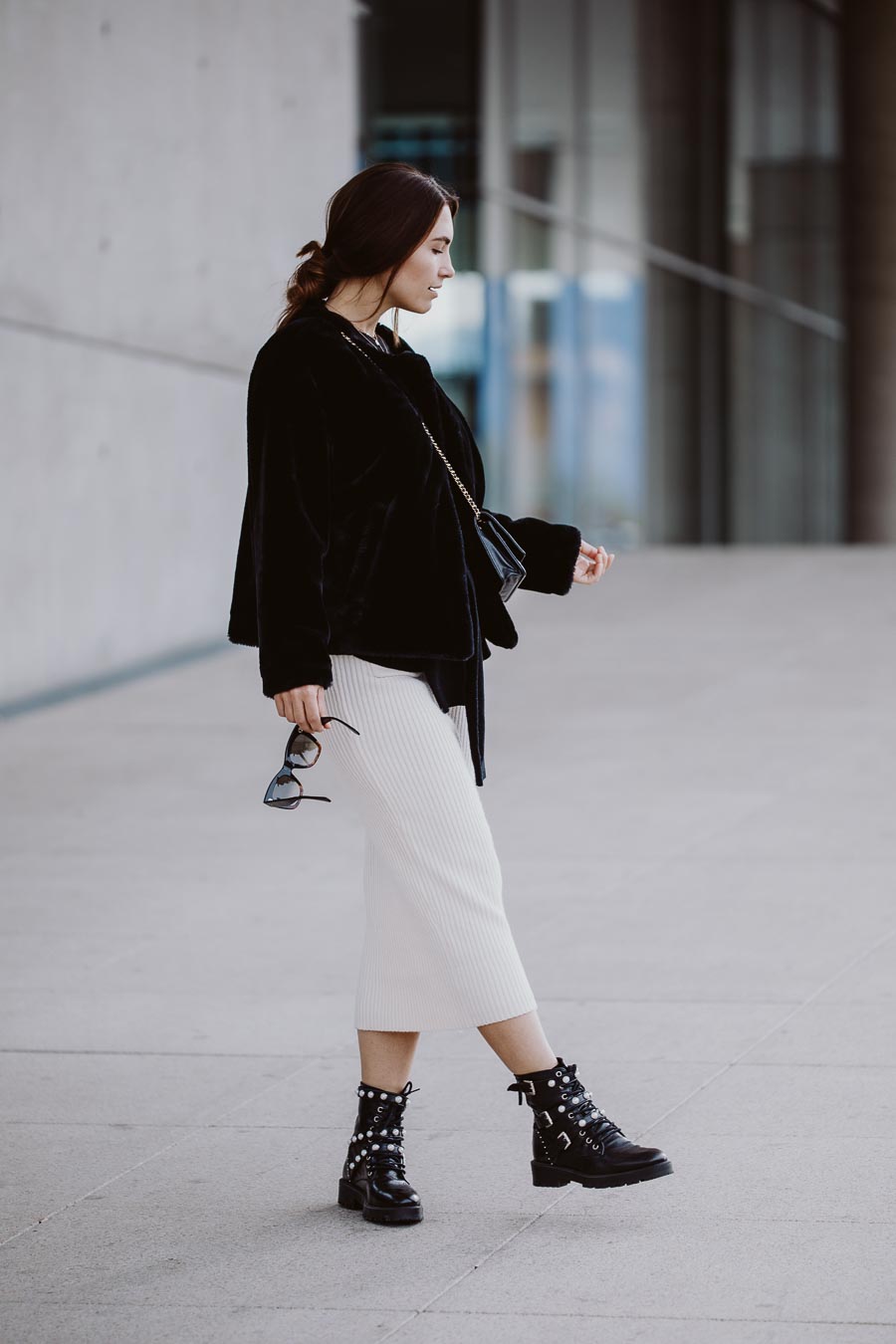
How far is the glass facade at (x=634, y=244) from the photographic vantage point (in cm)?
2264

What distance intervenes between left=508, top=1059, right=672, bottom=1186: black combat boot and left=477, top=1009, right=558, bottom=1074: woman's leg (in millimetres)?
20

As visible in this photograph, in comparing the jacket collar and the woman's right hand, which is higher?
the jacket collar

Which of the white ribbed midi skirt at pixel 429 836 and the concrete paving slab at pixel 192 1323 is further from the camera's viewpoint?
the white ribbed midi skirt at pixel 429 836

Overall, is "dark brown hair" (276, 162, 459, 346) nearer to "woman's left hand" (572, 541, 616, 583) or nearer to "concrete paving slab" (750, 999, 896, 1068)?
"woman's left hand" (572, 541, 616, 583)

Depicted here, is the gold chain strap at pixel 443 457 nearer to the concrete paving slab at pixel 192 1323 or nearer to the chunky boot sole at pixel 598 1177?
the chunky boot sole at pixel 598 1177

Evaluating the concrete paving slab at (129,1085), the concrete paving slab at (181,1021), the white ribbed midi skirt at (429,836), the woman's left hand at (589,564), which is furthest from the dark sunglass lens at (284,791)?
the concrete paving slab at (181,1021)

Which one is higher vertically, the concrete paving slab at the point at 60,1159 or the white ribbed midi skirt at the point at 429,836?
the white ribbed midi skirt at the point at 429,836

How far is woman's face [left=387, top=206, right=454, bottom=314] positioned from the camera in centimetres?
360

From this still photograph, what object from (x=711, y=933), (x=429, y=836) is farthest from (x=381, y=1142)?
(x=711, y=933)

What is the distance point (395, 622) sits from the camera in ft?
11.6

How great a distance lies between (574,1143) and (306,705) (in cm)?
91

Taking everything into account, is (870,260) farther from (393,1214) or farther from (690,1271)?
(690,1271)

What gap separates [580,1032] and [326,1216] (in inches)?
51.2

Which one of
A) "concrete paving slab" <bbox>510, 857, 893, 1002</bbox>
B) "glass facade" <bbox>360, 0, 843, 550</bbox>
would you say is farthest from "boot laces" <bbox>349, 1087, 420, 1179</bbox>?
"glass facade" <bbox>360, 0, 843, 550</bbox>
